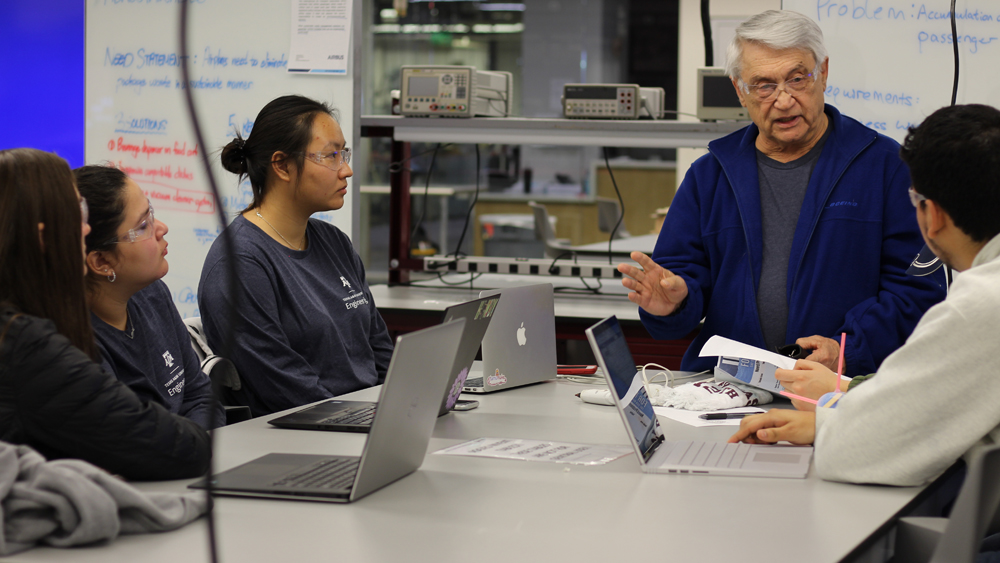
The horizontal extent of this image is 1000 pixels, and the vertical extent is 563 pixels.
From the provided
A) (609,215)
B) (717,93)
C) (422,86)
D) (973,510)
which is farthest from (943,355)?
(609,215)

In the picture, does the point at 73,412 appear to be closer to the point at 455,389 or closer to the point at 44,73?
the point at 455,389

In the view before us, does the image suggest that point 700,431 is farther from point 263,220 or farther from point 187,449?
point 263,220

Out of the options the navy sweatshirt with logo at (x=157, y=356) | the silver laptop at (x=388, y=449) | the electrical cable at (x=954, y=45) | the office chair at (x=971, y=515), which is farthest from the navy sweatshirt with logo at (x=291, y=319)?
the electrical cable at (x=954, y=45)

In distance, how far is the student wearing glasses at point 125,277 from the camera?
1.62 metres

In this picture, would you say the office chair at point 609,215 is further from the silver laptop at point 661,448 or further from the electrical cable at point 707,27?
the silver laptop at point 661,448

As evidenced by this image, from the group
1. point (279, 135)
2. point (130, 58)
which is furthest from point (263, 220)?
point (130, 58)

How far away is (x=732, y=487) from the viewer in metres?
1.28

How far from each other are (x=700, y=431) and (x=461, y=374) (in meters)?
0.45

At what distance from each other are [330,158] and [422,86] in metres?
1.20

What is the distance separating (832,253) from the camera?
2.09 metres

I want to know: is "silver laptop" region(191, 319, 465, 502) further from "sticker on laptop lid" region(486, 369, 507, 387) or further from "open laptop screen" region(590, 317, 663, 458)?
"sticker on laptop lid" region(486, 369, 507, 387)

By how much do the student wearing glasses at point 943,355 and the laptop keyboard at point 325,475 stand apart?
26.3 inches

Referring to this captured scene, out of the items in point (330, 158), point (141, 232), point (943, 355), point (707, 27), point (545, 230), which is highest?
point (707, 27)

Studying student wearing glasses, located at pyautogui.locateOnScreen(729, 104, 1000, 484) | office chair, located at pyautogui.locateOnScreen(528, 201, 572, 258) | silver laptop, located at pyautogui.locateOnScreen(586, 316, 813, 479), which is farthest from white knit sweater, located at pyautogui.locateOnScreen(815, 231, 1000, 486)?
office chair, located at pyautogui.locateOnScreen(528, 201, 572, 258)
